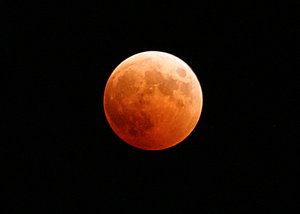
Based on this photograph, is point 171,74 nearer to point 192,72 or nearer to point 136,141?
point 192,72

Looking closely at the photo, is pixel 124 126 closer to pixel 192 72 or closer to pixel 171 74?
pixel 171 74

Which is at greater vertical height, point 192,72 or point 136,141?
point 192,72

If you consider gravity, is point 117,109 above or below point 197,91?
below

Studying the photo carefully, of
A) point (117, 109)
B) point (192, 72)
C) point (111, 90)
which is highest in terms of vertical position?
point (192, 72)

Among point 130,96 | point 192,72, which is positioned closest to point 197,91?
point 192,72

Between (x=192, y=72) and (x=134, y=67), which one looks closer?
(x=134, y=67)

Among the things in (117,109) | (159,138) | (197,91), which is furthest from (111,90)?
(197,91)
